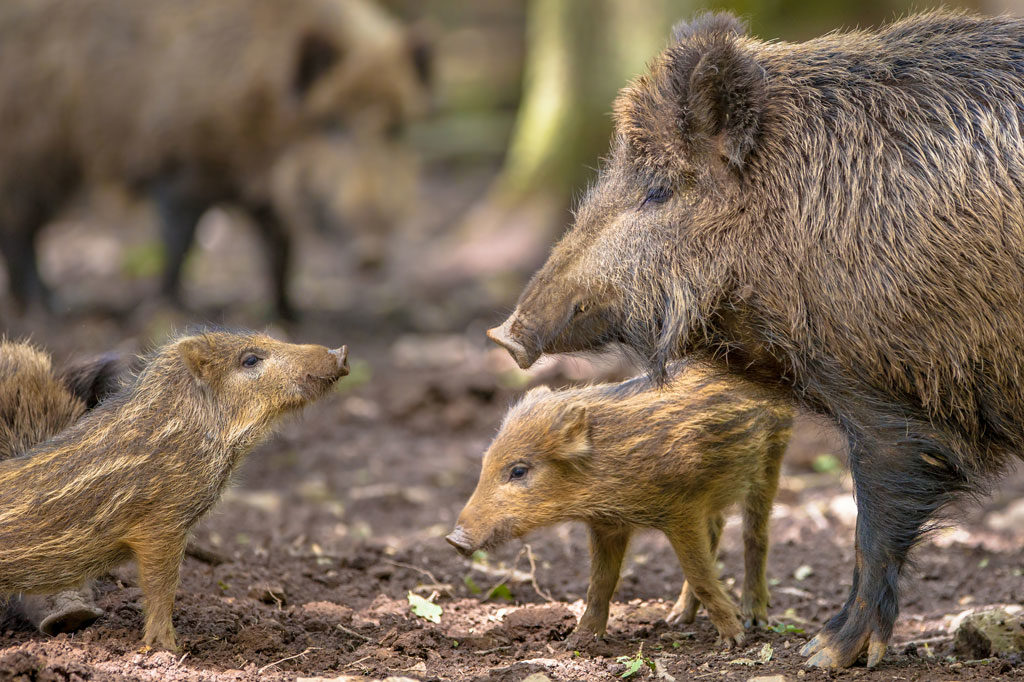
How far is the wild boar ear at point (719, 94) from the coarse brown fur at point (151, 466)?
4.80ft

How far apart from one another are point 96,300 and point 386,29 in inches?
141

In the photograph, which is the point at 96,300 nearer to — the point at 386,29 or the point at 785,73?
the point at 386,29

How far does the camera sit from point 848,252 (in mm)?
4125

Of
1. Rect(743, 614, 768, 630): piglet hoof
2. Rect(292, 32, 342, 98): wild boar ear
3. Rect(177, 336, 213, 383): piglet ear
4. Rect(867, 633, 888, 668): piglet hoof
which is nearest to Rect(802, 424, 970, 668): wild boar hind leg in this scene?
Rect(867, 633, 888, 668): piglet hoof

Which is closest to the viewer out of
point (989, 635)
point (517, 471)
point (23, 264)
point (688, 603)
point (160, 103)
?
point (989, 635)

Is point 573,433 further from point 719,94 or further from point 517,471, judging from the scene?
point 719,94

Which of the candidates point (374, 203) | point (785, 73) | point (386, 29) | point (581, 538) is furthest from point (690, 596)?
point (386, 29)

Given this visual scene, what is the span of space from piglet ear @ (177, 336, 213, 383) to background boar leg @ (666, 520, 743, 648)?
1.77 metres

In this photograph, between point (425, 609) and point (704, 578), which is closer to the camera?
point (704, 578)

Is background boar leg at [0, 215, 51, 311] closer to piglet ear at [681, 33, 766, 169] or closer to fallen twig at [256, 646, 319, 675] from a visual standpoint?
fallen twig at [256, 646, 319, 675]

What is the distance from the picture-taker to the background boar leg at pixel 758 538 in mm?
4953

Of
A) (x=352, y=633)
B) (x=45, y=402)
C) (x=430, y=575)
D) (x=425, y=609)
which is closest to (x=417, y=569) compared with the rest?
(x=430, y=575)

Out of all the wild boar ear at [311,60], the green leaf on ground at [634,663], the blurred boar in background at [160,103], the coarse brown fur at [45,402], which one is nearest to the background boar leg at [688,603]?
the green leaf on ground at [634,663]

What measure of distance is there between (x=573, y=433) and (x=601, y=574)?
0.54m
